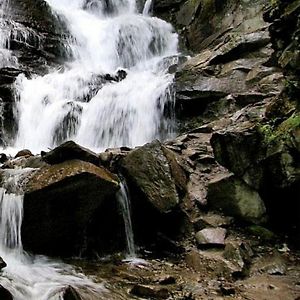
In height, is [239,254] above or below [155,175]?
below

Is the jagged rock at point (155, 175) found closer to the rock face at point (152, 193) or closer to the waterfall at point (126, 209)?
the rock face at point (152, 193)

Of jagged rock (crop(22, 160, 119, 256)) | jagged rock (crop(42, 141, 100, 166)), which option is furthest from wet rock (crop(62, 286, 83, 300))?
jagged rock (crop(42, 141, 100, 166))

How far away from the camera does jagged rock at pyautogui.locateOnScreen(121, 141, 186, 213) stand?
7196mm

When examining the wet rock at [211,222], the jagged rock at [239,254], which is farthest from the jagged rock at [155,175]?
the jagged rock at [239,254]

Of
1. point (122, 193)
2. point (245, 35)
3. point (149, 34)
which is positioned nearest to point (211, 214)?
point (122, 193)

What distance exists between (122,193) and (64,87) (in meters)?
7.58

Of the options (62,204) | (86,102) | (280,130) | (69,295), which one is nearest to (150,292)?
(69,295)

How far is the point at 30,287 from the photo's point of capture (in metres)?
5.27

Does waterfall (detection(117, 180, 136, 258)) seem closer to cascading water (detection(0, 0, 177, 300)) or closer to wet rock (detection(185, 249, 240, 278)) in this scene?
cascading water (detection(0, 0, 177, 300))

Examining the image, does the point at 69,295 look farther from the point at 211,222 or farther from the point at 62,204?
the point at 211,222

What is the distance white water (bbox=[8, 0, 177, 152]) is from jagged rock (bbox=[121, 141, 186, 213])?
13.1 ft

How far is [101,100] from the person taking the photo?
1284 centimetres

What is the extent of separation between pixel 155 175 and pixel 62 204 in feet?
5.53

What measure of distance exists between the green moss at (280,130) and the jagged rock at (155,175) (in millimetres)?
1730
